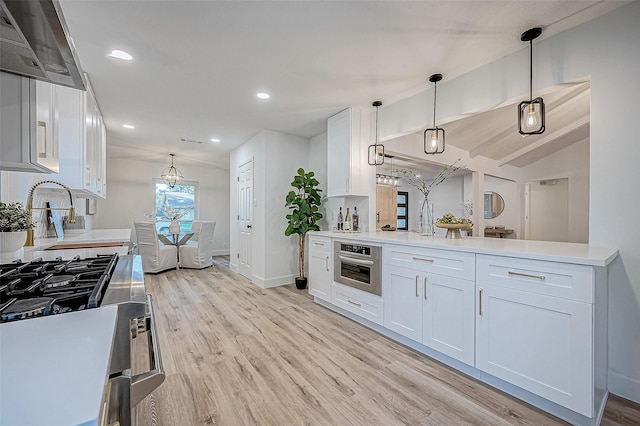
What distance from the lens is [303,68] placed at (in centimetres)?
247

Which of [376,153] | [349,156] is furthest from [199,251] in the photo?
[376,153]

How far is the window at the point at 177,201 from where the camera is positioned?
6.78 metres

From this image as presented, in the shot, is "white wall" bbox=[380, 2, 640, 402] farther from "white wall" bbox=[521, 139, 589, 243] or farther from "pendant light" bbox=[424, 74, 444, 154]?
"white wall" bbox=[521, 139, 589, 243]

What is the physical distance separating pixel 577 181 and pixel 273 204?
6452mm

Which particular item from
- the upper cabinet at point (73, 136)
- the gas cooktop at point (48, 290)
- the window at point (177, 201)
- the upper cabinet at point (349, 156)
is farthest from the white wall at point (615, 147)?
the window at point (177, 201)

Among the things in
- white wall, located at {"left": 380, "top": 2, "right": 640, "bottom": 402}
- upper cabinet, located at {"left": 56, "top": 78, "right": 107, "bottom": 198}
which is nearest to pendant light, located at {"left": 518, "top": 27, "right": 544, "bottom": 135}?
white wall, located at {"left": 380, "top": 2, "right": 640, "bottom": 402}

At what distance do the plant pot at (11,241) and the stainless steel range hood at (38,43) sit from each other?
94 centimetres

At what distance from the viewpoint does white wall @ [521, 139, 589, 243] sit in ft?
18.9

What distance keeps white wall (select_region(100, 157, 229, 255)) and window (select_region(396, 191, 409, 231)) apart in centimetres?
519

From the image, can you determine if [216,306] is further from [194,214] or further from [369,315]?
[194,214]

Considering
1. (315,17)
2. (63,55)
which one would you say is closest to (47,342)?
(63,55)

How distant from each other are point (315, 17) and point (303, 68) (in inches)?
26.1

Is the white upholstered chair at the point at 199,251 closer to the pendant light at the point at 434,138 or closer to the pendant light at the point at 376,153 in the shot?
the pendant light at the point at 376,153

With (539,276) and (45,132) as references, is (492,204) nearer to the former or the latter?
(539,276)
